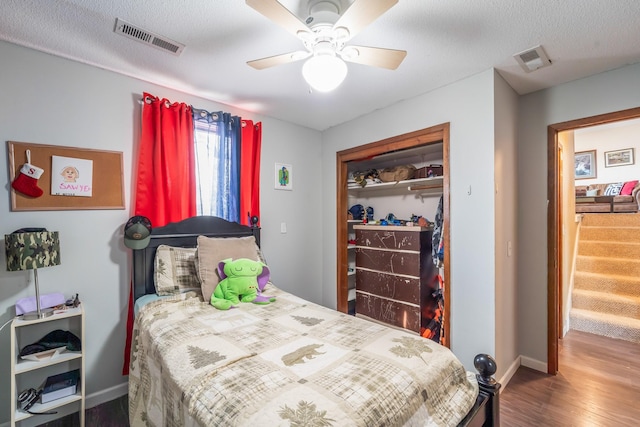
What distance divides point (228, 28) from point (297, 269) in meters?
2.44

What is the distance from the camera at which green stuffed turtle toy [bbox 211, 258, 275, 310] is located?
1.97 meters

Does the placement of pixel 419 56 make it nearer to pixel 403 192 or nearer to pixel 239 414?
pixel 403 192

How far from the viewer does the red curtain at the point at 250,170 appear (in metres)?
2.76

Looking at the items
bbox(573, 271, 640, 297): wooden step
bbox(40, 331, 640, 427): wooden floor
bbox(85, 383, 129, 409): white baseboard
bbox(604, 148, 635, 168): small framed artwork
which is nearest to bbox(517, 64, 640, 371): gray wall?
bbox(40, 331, 640, 427): wooden floor

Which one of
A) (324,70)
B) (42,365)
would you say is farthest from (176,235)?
(324,70)

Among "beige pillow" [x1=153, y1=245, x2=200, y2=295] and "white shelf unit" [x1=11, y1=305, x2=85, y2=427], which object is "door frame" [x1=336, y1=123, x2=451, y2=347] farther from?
"white shelf unit" [x1=11, y1=305, x2=85, y2=427]

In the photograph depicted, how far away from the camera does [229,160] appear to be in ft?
8.75

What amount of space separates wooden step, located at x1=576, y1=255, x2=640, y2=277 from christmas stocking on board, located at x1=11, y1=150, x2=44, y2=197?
590 centimetres

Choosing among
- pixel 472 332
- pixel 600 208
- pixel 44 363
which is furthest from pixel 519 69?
pixel 600 208

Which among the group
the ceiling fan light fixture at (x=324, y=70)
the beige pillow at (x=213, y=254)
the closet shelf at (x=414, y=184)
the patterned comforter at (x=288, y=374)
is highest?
the ceiling fan light fixture at (x=324, y=70)

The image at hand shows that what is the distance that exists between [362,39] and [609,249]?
4.66 m

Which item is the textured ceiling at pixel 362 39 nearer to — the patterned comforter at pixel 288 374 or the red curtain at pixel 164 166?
the red curtain at pixel 164 166

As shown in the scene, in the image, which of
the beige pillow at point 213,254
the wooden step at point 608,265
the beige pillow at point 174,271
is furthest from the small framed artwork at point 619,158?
the beige pillow at point 174,271

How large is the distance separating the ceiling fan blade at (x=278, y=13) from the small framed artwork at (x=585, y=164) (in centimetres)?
646
